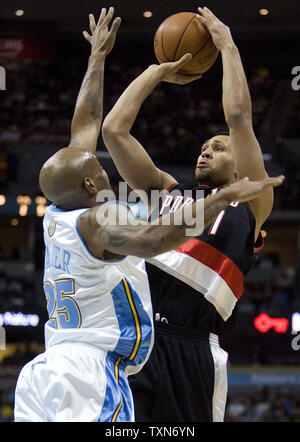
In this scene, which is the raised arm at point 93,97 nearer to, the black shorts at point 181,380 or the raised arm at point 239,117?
the raised arm at point 239,117

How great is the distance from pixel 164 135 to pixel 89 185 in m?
15.2

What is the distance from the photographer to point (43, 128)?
17281mm

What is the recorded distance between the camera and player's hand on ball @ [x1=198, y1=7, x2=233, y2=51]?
401cm

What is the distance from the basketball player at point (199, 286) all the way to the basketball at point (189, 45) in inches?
4.2

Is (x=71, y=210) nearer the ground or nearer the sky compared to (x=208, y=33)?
nearer the ground

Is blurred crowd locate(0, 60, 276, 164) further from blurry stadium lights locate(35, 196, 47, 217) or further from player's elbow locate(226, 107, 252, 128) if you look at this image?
player's elbow locate(226, 107, 252, 128)

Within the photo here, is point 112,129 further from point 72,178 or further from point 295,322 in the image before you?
point 295,322

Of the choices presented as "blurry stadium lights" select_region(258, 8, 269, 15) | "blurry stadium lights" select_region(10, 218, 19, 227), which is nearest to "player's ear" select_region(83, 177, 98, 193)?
"blurry stadium lights" select_region(258, 8, 269, 15)

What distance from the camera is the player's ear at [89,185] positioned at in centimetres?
326

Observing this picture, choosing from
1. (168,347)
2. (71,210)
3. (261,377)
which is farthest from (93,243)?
(261,377)

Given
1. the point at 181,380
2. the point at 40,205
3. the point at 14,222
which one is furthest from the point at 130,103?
the point at 14,222

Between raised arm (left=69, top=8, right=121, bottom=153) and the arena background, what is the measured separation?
10.9 metres

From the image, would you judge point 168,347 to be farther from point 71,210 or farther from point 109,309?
point 71,210

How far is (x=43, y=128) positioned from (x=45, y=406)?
14632mm
